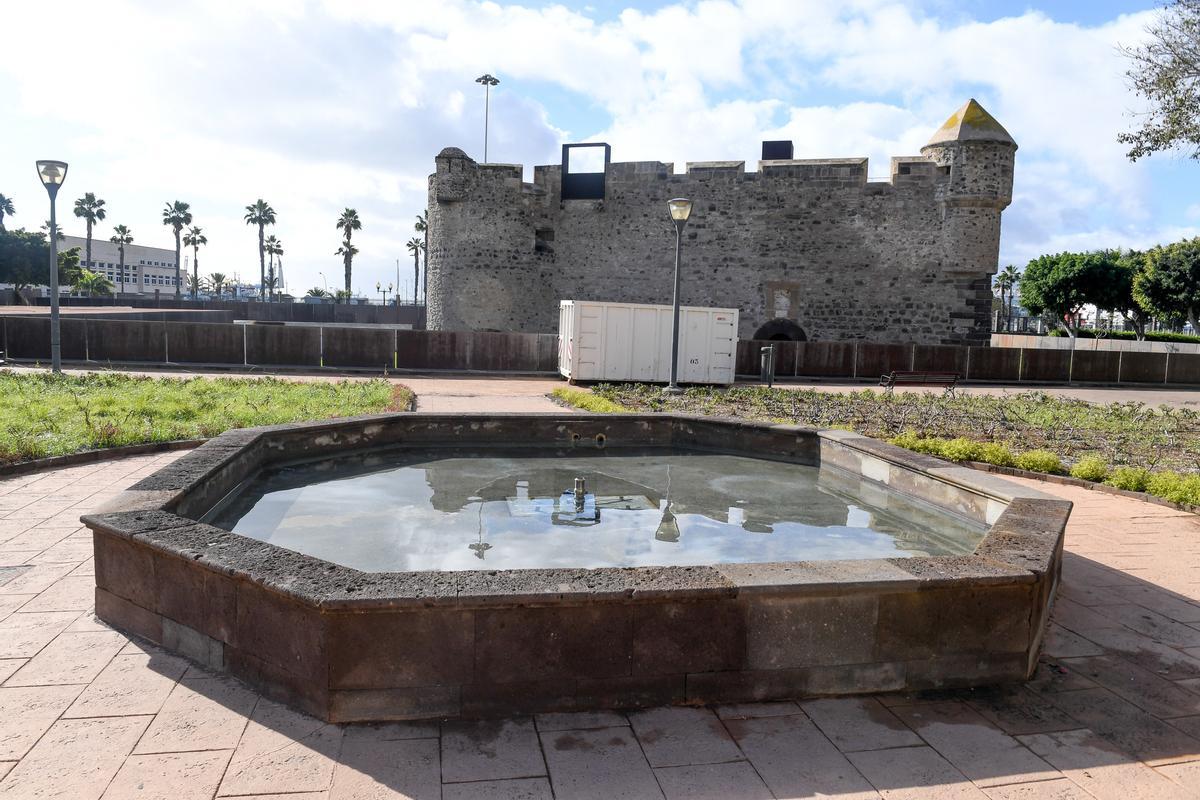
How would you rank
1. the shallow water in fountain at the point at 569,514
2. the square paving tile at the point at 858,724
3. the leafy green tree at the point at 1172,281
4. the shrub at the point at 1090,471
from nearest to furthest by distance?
the square paving tile at the point at 858,724 < the shallow water in fountain at the point at 569,514 < the shrub at the point at 1090,471 < the leafy green tree at the point at 1172,281

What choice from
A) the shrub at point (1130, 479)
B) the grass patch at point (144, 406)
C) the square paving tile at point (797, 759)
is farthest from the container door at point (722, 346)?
the square paving tile at point (797, 759)

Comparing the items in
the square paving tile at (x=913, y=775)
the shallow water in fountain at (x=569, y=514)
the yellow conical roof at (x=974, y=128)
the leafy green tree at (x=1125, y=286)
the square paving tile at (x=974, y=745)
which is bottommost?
the square paving tile at (x=913, y=775)

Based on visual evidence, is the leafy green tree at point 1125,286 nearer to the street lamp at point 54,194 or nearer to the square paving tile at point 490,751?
the street lamp at point 54,194

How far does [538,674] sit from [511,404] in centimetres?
1009

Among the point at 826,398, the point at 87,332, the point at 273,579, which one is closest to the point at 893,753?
the point at 273,579

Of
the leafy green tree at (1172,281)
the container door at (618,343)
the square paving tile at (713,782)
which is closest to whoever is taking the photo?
the square paving tile at (713,782)

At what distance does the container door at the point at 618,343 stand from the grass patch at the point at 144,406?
511 cm

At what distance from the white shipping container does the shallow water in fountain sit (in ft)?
32.1

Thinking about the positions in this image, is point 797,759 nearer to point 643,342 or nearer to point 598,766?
point 598,766

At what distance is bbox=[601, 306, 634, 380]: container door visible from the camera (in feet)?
57.8

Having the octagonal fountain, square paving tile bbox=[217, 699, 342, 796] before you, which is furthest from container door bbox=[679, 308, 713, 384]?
square paving tile bbox=[217, 699, 342, 796]

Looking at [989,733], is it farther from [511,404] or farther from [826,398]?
[826,398]

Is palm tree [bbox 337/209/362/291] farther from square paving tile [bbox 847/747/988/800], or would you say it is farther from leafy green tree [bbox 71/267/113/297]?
square paving tile [bbox 847/747/988/800]

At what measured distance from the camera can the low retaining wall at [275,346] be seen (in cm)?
1808
